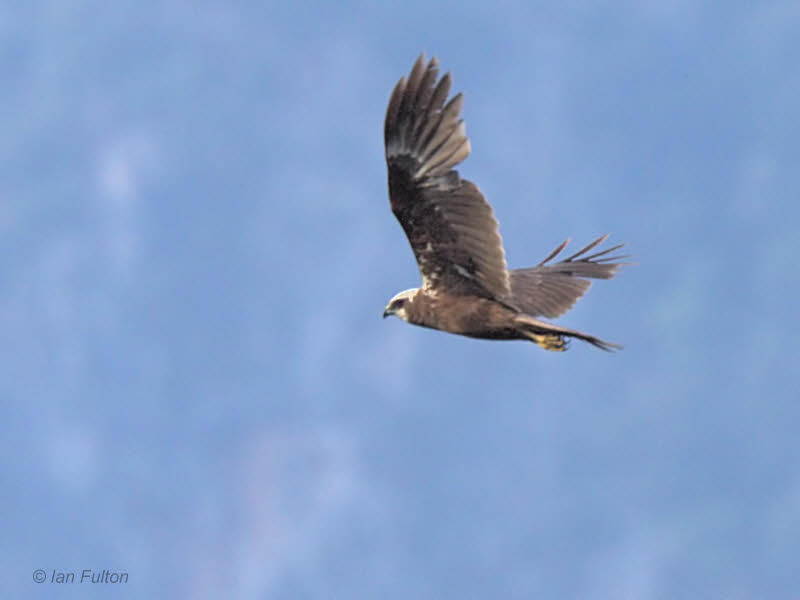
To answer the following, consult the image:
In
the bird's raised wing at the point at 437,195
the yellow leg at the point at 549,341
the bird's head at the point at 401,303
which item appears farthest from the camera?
the bird's head at the point at 401,303

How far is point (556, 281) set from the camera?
48.5ft

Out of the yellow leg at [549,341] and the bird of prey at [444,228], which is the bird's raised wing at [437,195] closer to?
the bird of prey at [444,228]

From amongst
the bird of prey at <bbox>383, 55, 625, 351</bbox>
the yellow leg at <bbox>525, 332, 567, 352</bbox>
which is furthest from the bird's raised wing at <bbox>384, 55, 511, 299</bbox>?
the yellow leg at <bbox>525, 332, 567, 352</bbox>

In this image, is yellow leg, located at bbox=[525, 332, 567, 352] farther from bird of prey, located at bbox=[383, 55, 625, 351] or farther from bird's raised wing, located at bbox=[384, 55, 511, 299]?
bird's raised wing, located at bbox=[384, 55, 511, 299]

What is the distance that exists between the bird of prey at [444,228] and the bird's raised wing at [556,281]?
59 cm

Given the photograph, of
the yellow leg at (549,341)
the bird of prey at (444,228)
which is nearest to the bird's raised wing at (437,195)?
the bird of prey at (444,228)

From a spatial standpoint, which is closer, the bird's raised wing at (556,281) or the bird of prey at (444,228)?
the bird of prey at (444,228)

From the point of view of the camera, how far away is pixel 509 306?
40.9 ft

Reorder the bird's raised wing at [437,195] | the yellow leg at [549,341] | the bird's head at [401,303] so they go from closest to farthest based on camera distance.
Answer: the bird's raised wing at [437,195], the yellow leg at [549,341], the bird's head at [401,303]

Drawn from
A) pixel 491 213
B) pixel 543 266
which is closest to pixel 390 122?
pixel 491 213

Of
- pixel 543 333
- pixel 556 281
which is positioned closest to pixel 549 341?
pixel 543 333

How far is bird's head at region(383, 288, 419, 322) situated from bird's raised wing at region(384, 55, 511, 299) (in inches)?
10.5

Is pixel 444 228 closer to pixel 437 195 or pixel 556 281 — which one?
pixel 437 195

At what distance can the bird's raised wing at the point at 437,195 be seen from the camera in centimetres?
1144
